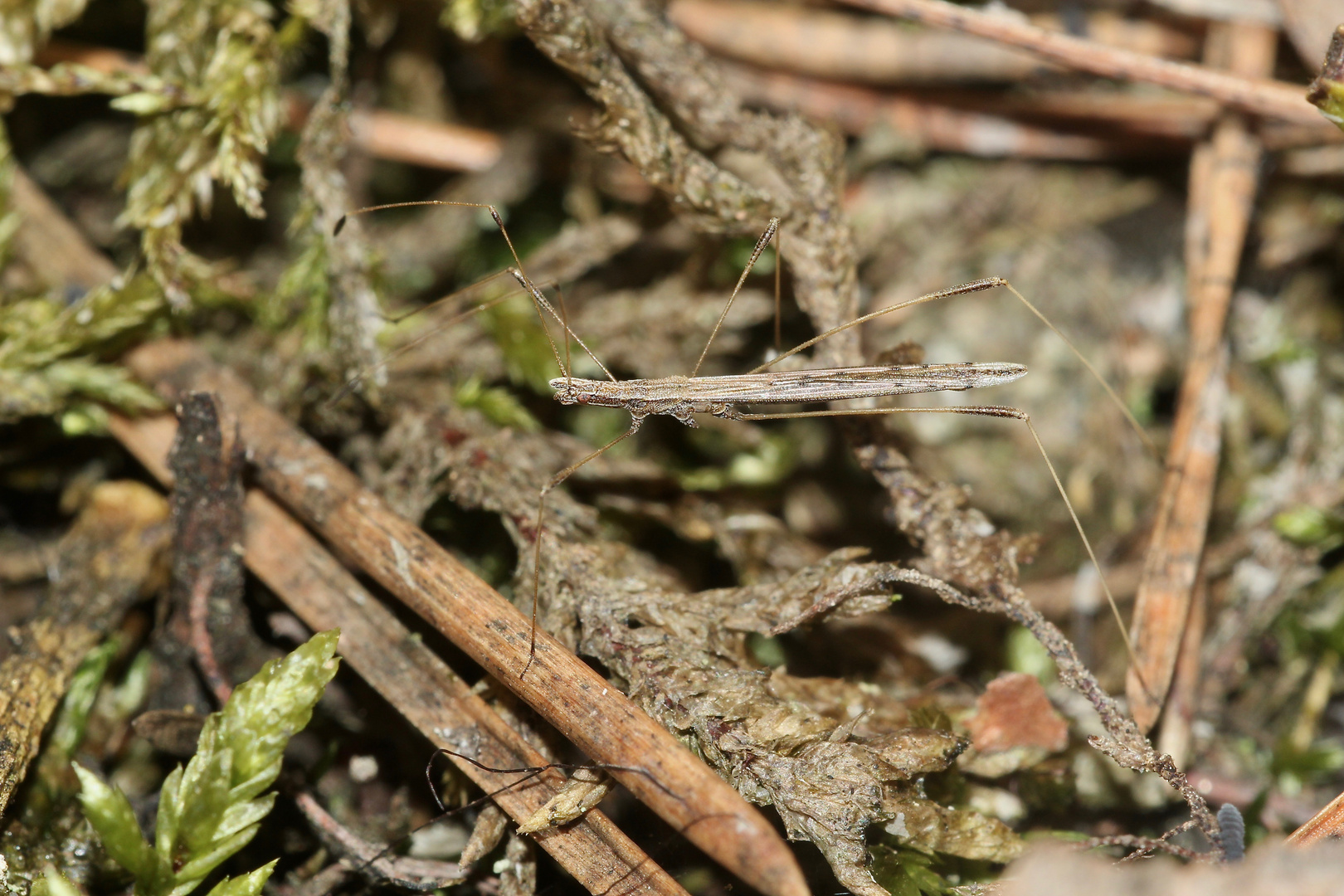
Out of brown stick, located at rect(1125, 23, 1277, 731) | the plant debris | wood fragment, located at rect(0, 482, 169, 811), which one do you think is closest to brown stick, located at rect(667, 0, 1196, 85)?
the plant debris

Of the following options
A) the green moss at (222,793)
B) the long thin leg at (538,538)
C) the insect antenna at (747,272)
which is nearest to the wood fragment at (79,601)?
the green moss at (222,793)

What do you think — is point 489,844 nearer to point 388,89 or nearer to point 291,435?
point 291,435

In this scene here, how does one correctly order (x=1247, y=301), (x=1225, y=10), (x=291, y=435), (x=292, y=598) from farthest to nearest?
(x=1247, y=301)
(x=1225, y=10)
(x=291, y=435)
(x=292, y=598)

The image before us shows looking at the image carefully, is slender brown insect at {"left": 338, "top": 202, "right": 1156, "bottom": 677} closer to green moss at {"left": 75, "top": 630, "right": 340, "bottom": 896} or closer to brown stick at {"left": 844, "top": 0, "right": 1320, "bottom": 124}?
green moss at {"left": 75, "top": 630, "right": 340, "bottom": 896}

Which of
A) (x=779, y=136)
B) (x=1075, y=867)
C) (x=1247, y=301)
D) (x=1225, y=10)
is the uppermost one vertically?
(x=1225, y=10)

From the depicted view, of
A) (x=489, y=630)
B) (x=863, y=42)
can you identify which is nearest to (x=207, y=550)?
(x=489, y=630)

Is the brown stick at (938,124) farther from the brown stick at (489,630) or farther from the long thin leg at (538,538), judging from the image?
the brown stick at (489,630)

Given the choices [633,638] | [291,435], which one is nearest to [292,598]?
[291,435]

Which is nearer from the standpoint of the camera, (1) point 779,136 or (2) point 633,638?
(2) point 633,638
